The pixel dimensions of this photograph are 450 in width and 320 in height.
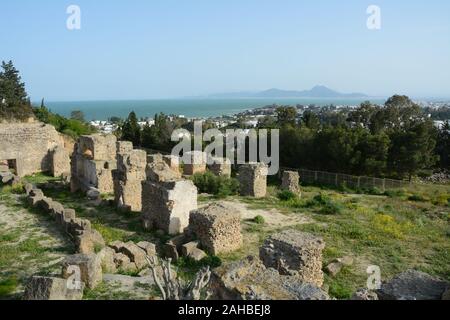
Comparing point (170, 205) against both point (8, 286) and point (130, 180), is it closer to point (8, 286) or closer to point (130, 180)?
point (130, 180)

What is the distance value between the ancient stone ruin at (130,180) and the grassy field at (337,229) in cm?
57

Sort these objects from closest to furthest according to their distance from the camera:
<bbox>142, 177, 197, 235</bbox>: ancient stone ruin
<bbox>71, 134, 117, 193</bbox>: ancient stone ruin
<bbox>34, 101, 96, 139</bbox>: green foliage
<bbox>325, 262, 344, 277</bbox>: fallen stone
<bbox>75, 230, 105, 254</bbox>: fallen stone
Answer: <bbox>75, 230, 105, 254</bbox>: fallen stone, <bbox>325, 262, 344, 277</bbox>: fallen stone, <bbox>142, 177, 197, 235</bbox>: ancient stone ruin, <bbox>71, 134, 117, 193</bbox>: ancient stone ruin, <bbox>34, 101, 96, 139</bbox>: green foliage

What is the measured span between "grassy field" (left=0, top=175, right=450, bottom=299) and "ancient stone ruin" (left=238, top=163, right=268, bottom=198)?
2.80ft

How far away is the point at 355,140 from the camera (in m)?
32.1

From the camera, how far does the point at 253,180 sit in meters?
21.1

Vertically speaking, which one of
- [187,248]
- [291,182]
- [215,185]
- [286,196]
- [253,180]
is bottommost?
[286,196]

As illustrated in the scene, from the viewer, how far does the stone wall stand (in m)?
24.9

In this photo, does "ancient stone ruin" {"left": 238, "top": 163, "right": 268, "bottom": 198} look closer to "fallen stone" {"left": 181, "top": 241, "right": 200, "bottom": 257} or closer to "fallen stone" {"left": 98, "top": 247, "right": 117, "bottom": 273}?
"fallen stone" {"left": 181, "top": 241, "right": 200, "bottom": 257}

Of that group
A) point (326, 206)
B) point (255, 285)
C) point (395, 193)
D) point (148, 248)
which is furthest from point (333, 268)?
point (395, 193)

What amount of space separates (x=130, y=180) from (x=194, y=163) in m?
8.44

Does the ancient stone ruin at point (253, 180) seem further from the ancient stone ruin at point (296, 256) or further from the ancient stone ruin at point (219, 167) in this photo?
the ancient stone ruin at point (296, 256)

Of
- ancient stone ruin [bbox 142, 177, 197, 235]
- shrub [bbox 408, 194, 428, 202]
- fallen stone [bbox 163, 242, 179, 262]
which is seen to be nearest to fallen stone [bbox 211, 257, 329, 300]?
fallen stone [bbox 163, 242, 179, 262]

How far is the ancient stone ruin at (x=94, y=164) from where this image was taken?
19.8 metres

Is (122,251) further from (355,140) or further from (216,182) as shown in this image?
(355,140)
